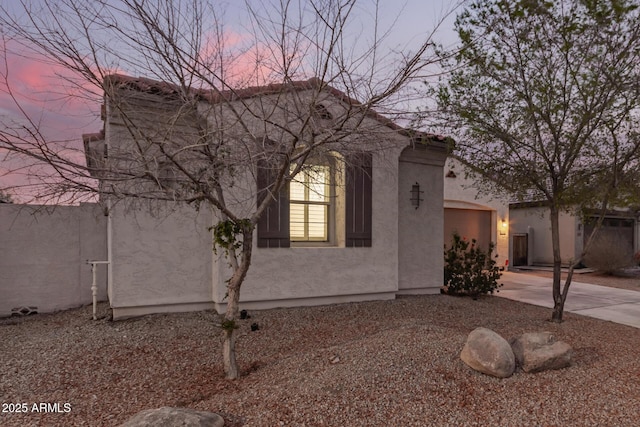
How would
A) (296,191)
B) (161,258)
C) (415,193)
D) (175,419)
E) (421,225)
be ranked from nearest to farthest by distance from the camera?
(175,419)
(161,258)
(296,191)
(415,193)
(421,225)

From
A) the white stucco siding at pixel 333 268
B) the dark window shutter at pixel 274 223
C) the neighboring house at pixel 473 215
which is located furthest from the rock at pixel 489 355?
the neighboring house at pixel 473 215

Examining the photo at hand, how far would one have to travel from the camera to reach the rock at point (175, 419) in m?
2.71

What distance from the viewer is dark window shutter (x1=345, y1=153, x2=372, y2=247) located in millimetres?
7141

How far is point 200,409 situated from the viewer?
318 cm

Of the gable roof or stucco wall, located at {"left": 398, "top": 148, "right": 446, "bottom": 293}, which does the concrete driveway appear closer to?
stucco wall, located at {"left": 398, "top": 148, "right": 446, "bottom": 293}

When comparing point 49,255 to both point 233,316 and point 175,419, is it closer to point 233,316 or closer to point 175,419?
point 233,316

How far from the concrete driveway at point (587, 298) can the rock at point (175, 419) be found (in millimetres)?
7699

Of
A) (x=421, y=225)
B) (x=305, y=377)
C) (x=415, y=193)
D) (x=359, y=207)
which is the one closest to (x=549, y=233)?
(x=421, y=225)

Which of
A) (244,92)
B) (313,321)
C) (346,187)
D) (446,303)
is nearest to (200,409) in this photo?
(313,321)

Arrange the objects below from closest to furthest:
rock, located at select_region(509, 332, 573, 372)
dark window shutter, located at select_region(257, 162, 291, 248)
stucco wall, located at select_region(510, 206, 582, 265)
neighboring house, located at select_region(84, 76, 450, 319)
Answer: rock, located at select_region(509, 332, 573, 372) → neighboring house, located at select_region(84, 76, 450, 319) → dark window shutter, located at select_region(257, 162, 291, 248) → stucco wall, located at select_region(510, 206, 582, 265)

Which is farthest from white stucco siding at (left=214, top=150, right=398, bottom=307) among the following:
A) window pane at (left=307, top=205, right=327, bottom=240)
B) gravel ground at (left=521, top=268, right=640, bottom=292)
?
gravel ground at (left=521, top=268, right=640, bottom=292)

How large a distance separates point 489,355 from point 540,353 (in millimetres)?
666

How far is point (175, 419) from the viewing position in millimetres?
2746

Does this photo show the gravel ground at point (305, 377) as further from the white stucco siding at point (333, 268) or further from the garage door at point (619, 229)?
the garage door at point (619, 229)
